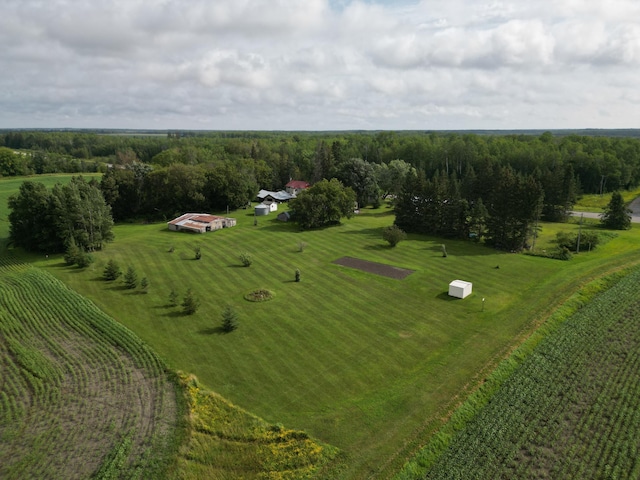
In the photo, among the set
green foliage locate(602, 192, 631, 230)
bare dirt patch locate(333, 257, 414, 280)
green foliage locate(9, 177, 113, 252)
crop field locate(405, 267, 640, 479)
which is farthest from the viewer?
green foliage locate(602, 192, 631, 230)

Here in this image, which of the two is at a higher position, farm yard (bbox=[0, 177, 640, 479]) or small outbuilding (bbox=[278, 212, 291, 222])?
small outbuilding (bbox=[278, 212, 291, 222])

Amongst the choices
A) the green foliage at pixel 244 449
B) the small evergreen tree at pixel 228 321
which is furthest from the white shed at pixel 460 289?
the green foliage at pixel 244 449

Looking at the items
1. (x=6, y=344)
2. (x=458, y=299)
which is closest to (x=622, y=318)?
(x=458, y=299)

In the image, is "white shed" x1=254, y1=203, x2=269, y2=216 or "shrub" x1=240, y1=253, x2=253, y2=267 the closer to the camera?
"shrub" x1=240, y1=253, x2=253, y2=267

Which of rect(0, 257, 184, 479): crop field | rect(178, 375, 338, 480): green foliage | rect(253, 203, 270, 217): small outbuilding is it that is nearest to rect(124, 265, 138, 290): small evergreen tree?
rect(0, 257, 184, 479): crop field

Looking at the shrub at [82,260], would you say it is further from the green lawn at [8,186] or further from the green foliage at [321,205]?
the green foliage at [321,205]

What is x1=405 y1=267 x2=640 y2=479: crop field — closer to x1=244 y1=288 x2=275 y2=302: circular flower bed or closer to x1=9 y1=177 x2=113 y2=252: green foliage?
x1=244 y1=288 x2=275 y2=302: circular flower bed

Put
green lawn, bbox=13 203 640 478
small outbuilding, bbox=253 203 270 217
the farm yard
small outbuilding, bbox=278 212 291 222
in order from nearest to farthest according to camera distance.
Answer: the farm yard, green lawn, bbox=13 203 640 478, small outbuilding, bbox=278 212 291 222, small outbuilding, bbox=253 203 270 217
